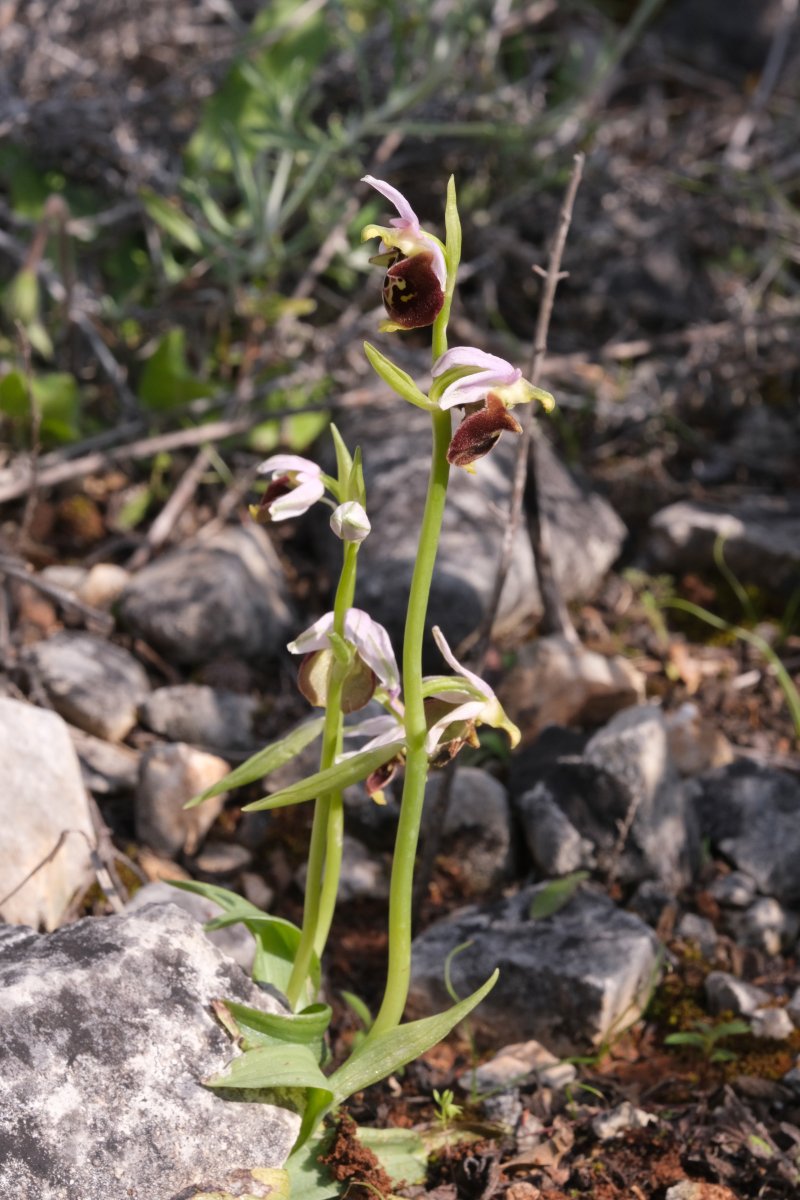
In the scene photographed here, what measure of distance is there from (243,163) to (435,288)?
293 centimetres

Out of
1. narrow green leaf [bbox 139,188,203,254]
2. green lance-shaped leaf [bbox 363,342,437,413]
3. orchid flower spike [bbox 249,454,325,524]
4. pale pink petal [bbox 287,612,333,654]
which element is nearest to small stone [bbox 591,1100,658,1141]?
pale pink petal [bbox 287,612,333,654]

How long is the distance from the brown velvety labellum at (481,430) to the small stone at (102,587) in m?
2.40

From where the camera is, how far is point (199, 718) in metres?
3.60

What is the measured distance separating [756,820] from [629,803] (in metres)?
0.38

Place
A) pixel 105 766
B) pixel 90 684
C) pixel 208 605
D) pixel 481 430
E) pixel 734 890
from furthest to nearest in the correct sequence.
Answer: pixel 208 605
pixel 90 684
pixel 105 766
pixel 734 890
pixel 481 430

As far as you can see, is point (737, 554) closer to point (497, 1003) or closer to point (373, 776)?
point (497, 1003)

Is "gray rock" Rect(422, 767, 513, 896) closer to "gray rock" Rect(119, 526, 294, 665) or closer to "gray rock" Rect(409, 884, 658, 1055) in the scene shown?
"gray rock" Rect(409, 884, 658, 1055)

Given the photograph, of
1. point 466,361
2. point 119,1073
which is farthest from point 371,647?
point 119,1073

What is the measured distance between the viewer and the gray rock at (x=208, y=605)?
12.7 ft

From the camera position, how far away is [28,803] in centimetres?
278

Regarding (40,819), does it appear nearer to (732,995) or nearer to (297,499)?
(297,499)

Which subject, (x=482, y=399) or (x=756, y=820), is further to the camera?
(x=756, y=820)

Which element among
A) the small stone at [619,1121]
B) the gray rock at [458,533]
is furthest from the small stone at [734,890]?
the gray rock at [458,533]

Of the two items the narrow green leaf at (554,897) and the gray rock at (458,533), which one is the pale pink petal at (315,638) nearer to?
the narrow green leaf at (554,897)
